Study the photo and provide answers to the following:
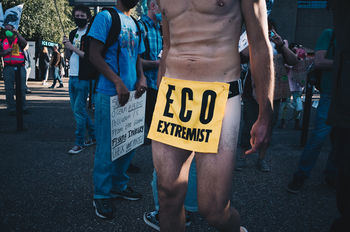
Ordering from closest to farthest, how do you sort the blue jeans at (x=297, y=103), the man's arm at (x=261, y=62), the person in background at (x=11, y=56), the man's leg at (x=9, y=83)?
the man's arm at (x=261, y=62) < the blue jeans at (x=297, y=103) < the person in background at (x=11, y=56) < the man's leg at (x=9, y=83)

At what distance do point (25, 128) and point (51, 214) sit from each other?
13.3ft

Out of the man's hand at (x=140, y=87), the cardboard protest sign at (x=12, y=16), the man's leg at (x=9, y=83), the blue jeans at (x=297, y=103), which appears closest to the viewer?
the man's hand at (x=140, y=87)

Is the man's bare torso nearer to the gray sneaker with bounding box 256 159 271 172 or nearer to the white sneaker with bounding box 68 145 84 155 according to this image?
the gray sneaker with bounding box 256 159 271 172

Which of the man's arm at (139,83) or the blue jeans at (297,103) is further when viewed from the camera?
the blue jeans at (297,103)

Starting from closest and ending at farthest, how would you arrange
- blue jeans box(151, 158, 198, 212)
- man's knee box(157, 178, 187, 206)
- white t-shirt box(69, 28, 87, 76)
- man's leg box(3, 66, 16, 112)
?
man's knee box(157, 178, 187, 206)
blue jeans box(151, 158, 198, 212)
white t-shirt box(69, 28, 87, 76)
man's leg box(3, 66, 16, 112)

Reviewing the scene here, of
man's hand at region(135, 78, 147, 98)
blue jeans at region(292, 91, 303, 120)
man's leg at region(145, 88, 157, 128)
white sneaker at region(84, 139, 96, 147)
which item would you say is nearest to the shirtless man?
man's hand at region(135, 78, 147, 98)

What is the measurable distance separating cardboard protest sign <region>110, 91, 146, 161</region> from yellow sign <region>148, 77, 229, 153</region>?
1058 millimetres

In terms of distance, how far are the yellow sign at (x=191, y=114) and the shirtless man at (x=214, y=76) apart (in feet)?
0.06

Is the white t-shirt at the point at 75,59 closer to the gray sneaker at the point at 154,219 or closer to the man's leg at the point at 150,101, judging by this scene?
the man's leg at the point at 150,101

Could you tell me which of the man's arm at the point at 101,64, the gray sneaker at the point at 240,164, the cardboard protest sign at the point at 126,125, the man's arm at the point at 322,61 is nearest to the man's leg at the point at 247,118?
the gray sneaker at the point at 240,164

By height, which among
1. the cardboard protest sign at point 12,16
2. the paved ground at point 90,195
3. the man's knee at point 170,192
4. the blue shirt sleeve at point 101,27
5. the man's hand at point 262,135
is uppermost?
the cardboard protest sign at point 12,16

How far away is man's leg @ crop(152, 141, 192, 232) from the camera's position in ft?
6.41

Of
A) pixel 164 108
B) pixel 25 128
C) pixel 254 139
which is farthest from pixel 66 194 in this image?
pixel 25 128

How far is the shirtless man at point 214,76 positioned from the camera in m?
1.76
